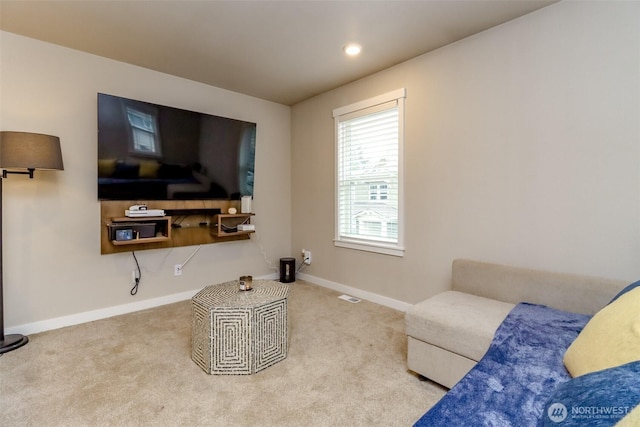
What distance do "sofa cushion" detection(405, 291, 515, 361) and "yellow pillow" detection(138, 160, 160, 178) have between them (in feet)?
8.65

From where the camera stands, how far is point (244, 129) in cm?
369

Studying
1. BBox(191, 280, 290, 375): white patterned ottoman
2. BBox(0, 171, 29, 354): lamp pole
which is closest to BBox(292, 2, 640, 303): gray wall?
BBox(191, 280, 290, 375): white patterned ottoman

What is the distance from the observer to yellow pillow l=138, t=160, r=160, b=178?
2.91 m

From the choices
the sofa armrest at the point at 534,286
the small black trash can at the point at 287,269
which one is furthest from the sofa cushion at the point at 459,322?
the small black trash can at the point at 287,269

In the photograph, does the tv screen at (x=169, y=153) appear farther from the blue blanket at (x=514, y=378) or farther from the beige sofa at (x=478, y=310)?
the blue blanket at (x=514, y=378)

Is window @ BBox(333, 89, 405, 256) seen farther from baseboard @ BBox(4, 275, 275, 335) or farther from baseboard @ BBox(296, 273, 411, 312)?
baseboard @ BBox(4, 275, 275, 335)

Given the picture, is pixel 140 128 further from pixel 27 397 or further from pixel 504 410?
pixel 504 410

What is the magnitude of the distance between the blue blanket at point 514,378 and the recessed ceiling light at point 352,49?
92.2 inches

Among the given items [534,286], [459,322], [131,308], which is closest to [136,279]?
[131,308]

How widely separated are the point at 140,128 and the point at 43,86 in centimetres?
75

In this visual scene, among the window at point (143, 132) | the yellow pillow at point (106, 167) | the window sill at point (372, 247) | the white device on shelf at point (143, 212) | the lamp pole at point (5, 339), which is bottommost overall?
the lamp pole at point (5, 339)

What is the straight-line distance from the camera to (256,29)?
7.75 feet

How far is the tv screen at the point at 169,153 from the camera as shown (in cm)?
274

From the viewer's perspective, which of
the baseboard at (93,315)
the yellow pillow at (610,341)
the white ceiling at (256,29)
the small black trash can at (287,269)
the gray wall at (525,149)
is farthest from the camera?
the small black trash can at (287,269)
